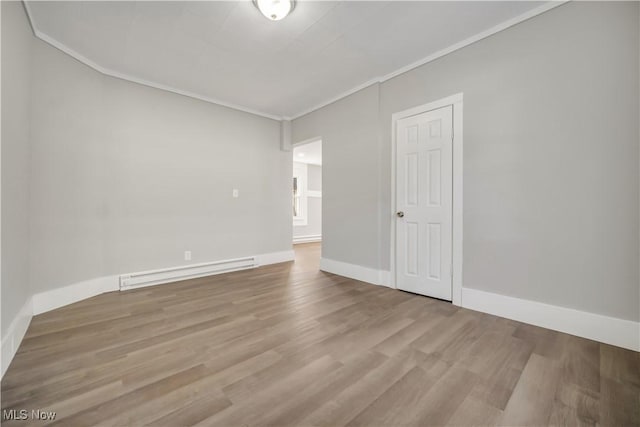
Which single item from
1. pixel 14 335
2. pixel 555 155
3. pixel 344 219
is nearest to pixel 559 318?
pixel 555 155

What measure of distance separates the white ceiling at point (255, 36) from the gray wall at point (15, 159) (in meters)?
0.43

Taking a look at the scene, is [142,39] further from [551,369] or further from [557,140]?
[551,369]

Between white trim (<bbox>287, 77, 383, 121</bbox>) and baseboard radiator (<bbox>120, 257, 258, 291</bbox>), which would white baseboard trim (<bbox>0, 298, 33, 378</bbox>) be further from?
white trim (<bbox>287, 77, 383, 121</bbox>)

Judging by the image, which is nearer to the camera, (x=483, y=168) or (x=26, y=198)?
(x=26, y=198)

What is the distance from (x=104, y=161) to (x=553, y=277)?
4.74m

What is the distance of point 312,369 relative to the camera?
64.1 inches

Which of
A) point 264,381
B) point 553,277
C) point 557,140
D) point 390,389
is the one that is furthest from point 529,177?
point 264,381

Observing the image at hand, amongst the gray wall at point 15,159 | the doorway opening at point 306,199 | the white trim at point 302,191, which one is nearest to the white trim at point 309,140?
the doorway opening at point 306,199

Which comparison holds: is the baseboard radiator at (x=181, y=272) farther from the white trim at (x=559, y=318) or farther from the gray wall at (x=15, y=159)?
the white trim at (x=559, y=318)

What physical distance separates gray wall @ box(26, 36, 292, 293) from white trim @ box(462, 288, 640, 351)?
10.9 feet

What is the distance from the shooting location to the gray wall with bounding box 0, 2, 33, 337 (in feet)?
5.74

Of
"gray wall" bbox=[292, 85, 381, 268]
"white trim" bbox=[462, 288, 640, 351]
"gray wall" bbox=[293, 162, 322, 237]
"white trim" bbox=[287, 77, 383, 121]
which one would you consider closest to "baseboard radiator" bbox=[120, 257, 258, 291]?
"gray wall" bbox=[292, 85, 381, 268]

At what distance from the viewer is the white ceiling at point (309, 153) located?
20.4ft

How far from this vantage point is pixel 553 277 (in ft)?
7.16
